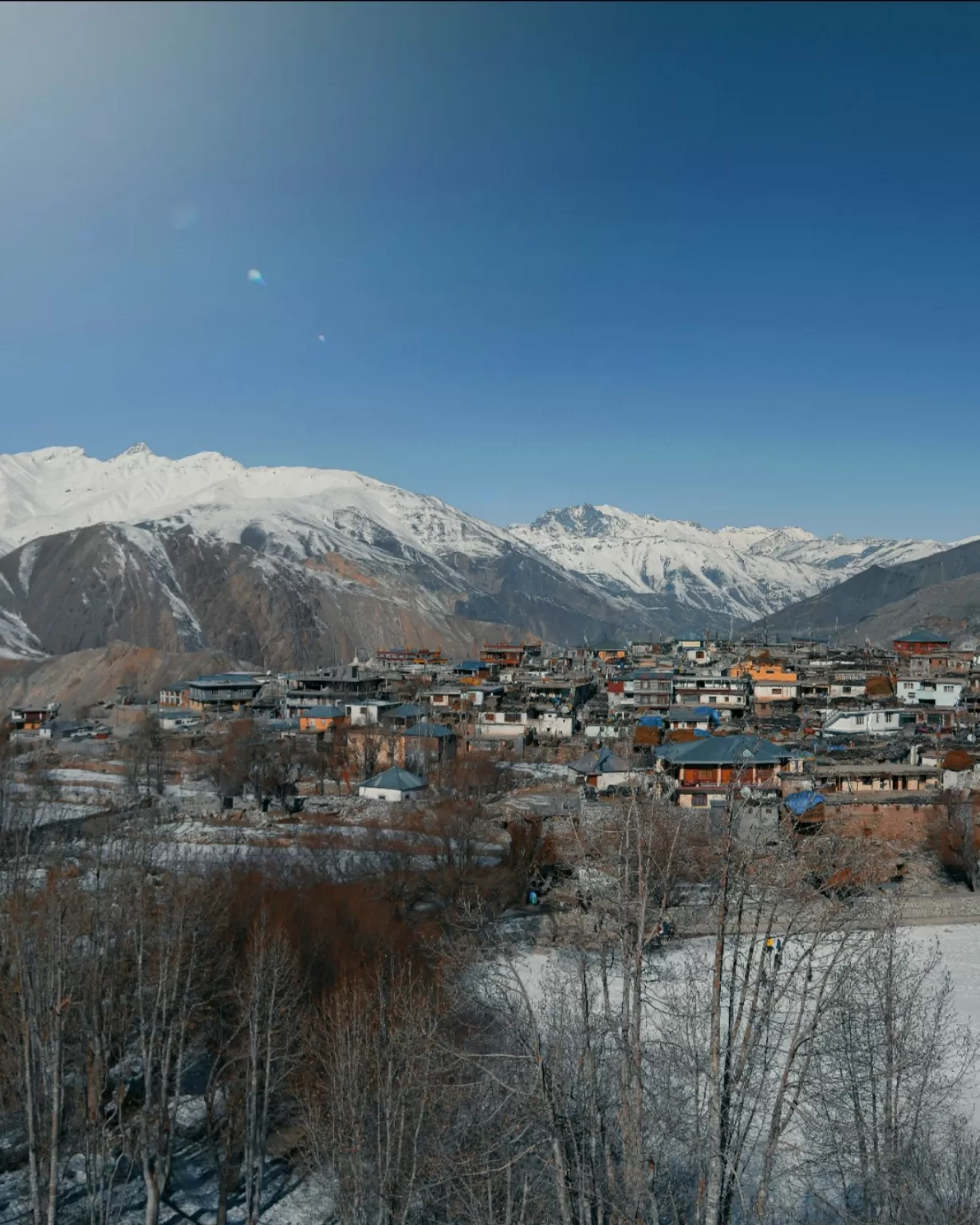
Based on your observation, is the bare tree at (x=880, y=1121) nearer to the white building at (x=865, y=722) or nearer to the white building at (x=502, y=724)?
the white building at (x=865, y=722)

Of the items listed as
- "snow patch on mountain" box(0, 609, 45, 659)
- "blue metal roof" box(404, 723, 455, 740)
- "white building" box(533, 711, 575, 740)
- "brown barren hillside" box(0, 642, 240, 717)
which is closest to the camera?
"blue metal roof" box(404, 723, 455, 740)

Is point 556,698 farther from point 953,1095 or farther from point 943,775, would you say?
point 953,1095

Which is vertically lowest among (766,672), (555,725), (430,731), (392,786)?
(392,786)

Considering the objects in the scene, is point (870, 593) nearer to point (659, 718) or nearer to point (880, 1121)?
point (659, 718)

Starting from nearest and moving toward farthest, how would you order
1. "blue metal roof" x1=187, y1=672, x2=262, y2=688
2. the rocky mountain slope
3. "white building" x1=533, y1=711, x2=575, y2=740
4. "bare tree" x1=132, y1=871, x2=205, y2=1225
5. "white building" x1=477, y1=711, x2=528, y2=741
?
1. "bare tree" x1=132, y1=871, x2=205, y2=1225
2. "white building" x1=477, y1=711, x2=528, y2=741
3. "white building" x1=533, y1=711, x2=575, y2=740
4. "blue metal roof" x1=187, y1=672, x2=262, y2=688
5. the rocky mountain slope

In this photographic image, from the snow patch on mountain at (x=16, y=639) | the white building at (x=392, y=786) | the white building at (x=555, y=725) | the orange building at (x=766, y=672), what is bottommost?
the white building at (x=392, y=786)

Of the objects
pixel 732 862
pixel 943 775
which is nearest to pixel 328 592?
pixel 943 775

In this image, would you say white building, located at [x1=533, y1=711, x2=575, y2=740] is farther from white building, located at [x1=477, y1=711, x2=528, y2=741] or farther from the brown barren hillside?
the brown barren hillside

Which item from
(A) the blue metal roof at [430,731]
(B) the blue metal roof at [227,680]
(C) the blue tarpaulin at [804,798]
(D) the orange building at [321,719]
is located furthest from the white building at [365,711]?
(C) the blue tarpaulin at [804,798]

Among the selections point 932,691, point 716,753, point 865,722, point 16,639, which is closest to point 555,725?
point 865,722

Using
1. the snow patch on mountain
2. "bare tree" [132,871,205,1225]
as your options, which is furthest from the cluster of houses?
the snow patch on mountain

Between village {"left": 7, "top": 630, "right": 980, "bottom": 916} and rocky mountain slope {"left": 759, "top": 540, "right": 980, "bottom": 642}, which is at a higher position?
rocky mountain slope {"left": 759, "top": 540, "right": 980, "bottom": 642}
